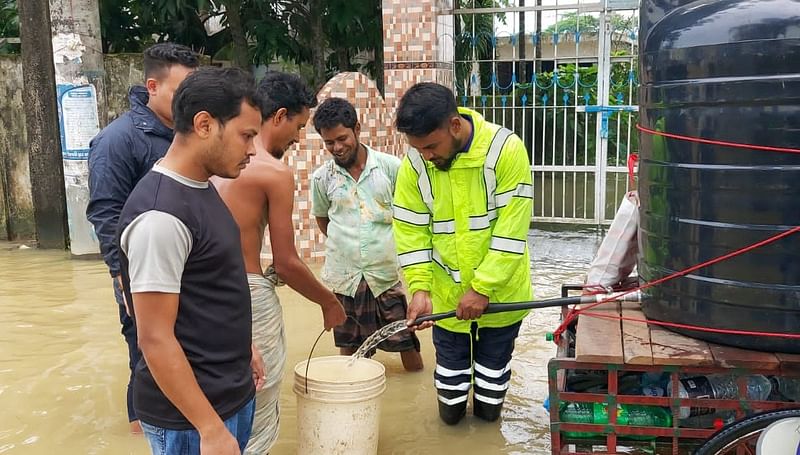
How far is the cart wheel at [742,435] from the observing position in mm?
2490

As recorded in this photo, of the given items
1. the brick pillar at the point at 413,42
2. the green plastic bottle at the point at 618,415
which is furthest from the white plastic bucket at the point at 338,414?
the brick pillar at the point at 413,42

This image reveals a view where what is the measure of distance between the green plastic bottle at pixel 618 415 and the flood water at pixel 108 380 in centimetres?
86

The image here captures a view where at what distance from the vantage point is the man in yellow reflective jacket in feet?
11.3

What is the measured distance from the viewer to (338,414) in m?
3.22

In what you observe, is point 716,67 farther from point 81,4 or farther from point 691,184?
point 81,4

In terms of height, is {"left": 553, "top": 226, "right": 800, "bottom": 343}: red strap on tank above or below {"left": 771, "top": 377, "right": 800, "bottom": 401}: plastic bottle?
above

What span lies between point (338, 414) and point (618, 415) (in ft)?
3.68

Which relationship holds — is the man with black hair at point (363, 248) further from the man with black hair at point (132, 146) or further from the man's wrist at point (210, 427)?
the man's wrist at point (210, 427)

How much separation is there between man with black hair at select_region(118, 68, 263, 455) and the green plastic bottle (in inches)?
50.8

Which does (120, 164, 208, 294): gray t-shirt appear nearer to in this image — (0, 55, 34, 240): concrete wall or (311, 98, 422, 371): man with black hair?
(311, 98, 422, 371): man with black hair

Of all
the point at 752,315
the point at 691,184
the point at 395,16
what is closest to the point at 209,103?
the point at 691,184

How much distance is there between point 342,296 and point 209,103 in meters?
2.62

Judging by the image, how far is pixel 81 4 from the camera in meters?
7.84

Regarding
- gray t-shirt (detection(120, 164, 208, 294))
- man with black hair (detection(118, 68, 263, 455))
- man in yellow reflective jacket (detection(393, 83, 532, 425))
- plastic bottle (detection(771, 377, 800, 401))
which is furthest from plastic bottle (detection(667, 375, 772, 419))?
gray t-shirt (detection(120, 164, 208, 294))
